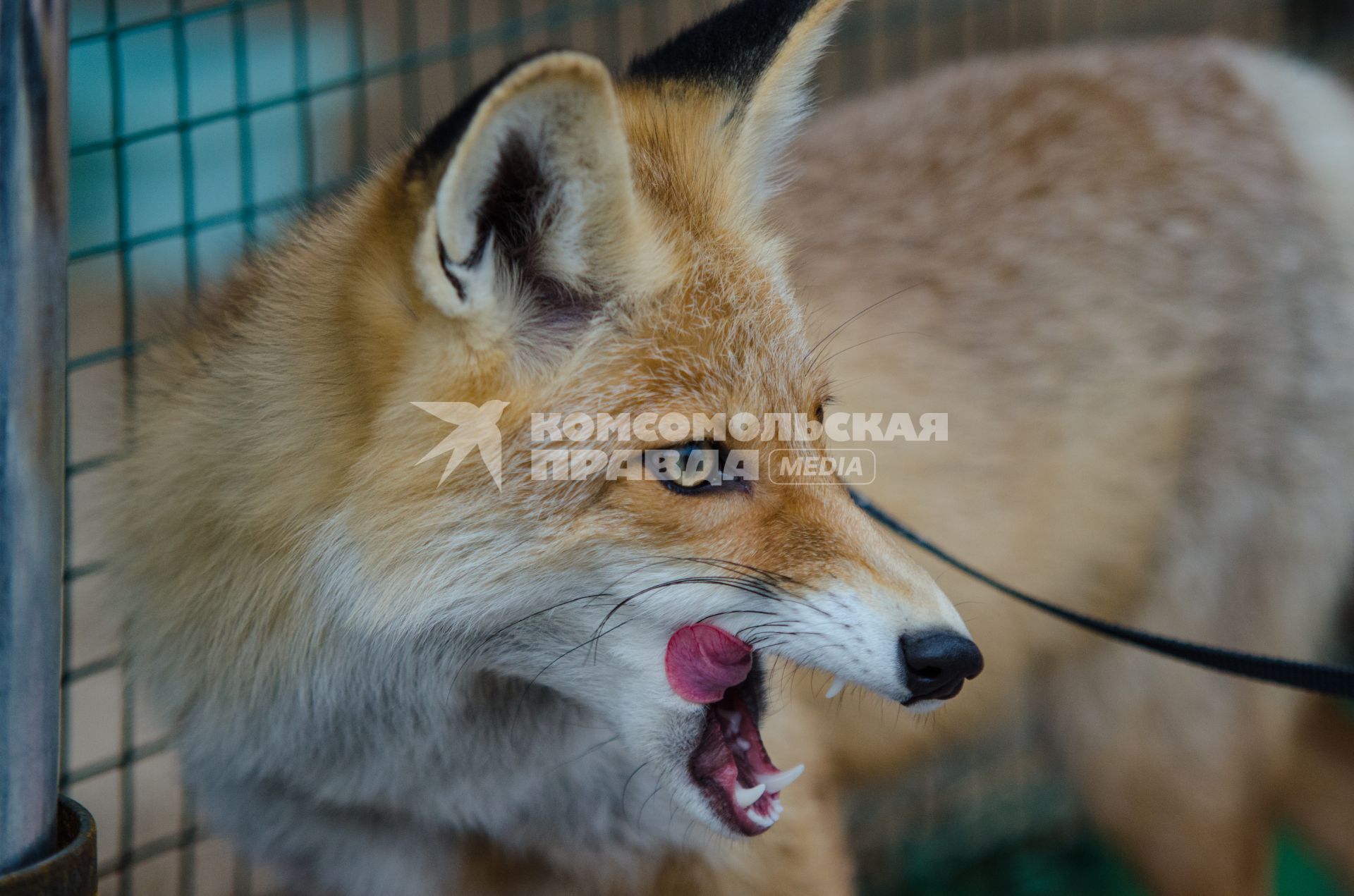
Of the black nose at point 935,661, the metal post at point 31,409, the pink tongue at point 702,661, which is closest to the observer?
the metal post at point 31,409

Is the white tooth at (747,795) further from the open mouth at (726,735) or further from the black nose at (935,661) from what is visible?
the black nose at (935,661)

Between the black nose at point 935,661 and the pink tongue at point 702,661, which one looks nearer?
the black nose at point 935,661

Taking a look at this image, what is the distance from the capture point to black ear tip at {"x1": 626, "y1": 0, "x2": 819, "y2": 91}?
1729 mm

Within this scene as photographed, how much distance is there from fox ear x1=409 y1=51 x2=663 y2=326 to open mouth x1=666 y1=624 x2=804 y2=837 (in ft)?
1.60

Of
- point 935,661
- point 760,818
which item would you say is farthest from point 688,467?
point 760,818

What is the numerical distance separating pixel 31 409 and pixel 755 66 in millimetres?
1146

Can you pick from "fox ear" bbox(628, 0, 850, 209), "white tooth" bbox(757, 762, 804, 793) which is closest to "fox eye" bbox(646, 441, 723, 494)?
"white tooth" bbox(757, 762, 804, 793)

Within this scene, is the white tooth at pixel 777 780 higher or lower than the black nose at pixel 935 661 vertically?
lower

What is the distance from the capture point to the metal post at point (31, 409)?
116 centimetres

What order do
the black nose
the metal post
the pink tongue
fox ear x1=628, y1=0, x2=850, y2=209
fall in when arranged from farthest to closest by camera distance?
fox ear x1=628, y1=0, x2=850, y2=209 < the pink tongue < the black nose < the metal post

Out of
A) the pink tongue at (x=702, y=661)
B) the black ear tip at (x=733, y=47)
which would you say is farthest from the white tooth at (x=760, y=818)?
the black ear tip at (x=733, y=47)

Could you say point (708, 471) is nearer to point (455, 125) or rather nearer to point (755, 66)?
point (455, 125)

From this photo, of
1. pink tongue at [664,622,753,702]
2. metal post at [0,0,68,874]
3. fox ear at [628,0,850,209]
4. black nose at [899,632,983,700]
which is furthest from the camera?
fox ear at [628,0,850,209]

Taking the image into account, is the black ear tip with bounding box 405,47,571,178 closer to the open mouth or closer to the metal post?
the metal post
